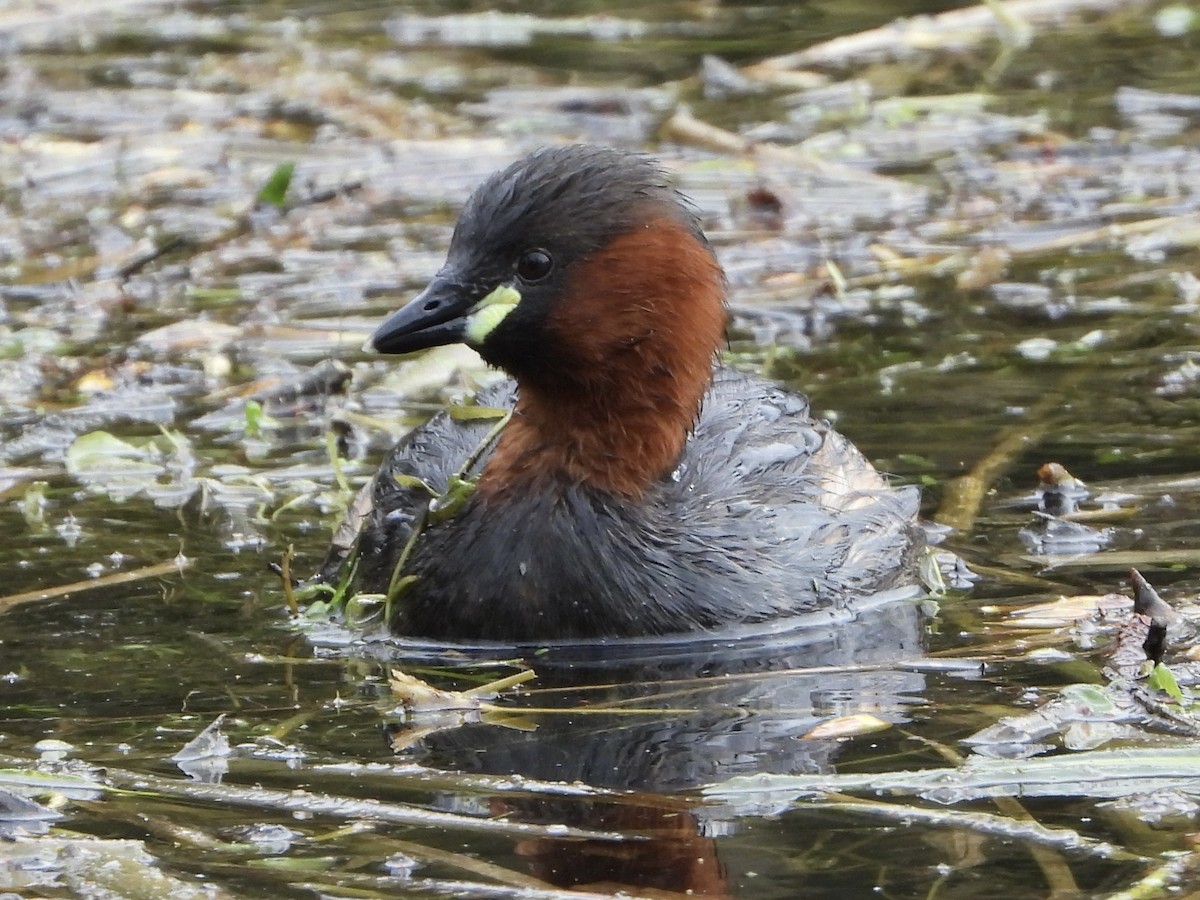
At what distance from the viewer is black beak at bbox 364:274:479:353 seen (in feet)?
20.4

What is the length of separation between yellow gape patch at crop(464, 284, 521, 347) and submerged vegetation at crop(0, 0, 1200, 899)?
753 mm

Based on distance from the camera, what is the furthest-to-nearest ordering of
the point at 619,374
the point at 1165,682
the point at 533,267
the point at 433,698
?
the point at 619,374
the point at 533,267
the point at 433,698
the point at 1165,682

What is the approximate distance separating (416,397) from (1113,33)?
6922 millimetres

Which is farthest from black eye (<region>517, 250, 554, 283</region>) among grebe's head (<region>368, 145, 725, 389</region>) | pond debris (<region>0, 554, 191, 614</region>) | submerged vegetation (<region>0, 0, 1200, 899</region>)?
pond debris (<region>0, 554, 191, 614</region>)

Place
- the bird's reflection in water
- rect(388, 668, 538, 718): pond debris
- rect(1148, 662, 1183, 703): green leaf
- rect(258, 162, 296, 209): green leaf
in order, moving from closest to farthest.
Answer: the bird's reflection in water
rect(1148, 662, 1183, 703): green leaf
rect(388, 668, 538, 718): pond debris
rect(258, 162, 296, 209): green leaf

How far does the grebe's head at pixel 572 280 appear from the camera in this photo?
6.27 metres

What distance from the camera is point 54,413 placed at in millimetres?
8445

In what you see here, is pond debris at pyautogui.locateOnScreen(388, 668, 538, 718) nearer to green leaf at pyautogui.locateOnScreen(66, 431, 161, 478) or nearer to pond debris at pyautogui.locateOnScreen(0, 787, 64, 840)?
pond debris at pyautogui.locateOnScreen(0, 787, 64, 840)

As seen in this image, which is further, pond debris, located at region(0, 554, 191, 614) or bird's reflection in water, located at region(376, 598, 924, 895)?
pond debris, located at region(0, 554, 191, 614)

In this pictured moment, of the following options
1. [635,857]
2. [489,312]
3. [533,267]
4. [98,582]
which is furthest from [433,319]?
[635,857]

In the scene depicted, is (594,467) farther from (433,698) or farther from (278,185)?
(278,185)

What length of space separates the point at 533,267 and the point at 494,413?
629 millimetres

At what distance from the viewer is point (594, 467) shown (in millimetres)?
6422

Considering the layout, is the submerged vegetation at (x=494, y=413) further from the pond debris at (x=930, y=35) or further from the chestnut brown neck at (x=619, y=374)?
the chestnut brown neck at (x=619, y=374)
